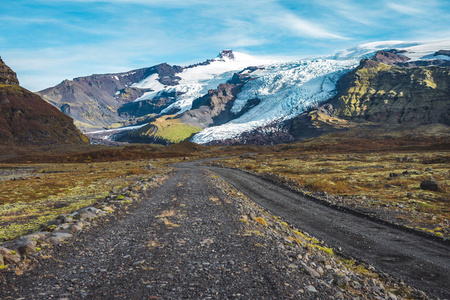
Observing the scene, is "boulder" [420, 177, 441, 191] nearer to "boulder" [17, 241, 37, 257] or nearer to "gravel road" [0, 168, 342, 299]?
"gravel road" [0, 168, 342, 299]

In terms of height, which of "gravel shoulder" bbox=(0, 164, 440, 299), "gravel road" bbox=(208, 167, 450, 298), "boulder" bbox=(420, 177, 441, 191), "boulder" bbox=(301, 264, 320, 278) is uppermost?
"gravel shoulder" bbox=(0, 164, 440, 299)

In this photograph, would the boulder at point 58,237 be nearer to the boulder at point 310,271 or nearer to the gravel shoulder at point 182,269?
the gravel shoulder at point 182,269

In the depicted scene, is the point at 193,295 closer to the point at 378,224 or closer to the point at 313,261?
the point at 313,261

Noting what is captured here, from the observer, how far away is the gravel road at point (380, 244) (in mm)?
13469

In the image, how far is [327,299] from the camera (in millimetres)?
7734

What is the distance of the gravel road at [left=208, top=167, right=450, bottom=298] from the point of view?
1347cm

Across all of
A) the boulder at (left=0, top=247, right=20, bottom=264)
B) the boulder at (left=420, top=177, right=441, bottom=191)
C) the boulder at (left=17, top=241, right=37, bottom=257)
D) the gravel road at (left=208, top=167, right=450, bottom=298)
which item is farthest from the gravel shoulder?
the boulder at (left=420, top=177, right=441, bottom=191)

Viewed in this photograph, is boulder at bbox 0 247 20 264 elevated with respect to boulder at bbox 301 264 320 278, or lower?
elevated

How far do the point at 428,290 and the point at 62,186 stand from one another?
1550 inches

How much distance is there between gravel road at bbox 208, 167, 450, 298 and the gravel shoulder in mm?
2091

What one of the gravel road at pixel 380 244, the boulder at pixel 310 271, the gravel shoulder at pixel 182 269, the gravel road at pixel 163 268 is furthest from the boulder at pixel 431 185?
the boulder at pixel 310 271

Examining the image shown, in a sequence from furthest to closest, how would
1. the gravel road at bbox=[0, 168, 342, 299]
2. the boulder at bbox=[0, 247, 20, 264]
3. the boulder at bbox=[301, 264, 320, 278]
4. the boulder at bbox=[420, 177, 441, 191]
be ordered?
the boulder at bbox=[420, 177, 441, 191] → the boulder at bbox=[301, 264, 320, 278] → the boulder at bbox=[0, 247, 20, 264] → the gravel road at bbox=[0, 168, 342, 299]

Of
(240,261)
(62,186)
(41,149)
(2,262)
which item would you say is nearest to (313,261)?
(240,261)

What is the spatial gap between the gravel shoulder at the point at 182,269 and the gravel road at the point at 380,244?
82.3 inches
